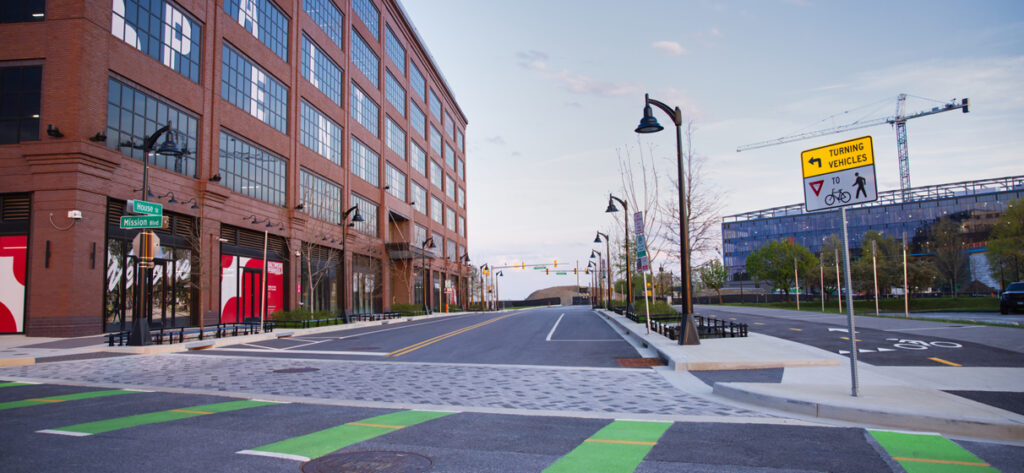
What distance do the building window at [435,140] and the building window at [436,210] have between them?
20.7 ft

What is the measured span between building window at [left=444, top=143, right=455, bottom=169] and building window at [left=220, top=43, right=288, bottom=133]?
42839 mm

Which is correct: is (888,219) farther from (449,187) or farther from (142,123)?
(142,123)

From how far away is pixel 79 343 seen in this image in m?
19.8

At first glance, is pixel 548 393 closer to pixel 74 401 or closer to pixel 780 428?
pixel 780 428

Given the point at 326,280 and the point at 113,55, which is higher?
the point at 113,55

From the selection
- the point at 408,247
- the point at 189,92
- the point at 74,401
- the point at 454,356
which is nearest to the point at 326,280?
the point at 408,247

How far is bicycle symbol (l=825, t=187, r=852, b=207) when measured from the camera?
27.0 ft

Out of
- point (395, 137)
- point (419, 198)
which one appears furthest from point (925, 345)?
point (419, 198)

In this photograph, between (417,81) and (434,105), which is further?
(434,105)

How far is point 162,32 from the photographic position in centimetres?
2766

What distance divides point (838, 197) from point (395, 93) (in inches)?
2251

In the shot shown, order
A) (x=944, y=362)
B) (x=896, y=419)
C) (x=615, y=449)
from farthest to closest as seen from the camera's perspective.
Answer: (x=944, y=362) < (x=896, y=419) < (x=615, y=449)

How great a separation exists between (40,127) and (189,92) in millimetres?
7329

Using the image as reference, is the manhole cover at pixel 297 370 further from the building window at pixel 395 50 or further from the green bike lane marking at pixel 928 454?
the building window at pixel 395 50
